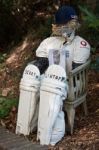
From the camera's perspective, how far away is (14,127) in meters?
6.43

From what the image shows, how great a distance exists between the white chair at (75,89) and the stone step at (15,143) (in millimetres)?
490

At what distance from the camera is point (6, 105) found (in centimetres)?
693

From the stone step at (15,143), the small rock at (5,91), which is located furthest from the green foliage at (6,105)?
the stone step at (15,143)

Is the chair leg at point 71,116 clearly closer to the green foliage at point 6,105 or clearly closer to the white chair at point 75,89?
the white chair at point 75,89

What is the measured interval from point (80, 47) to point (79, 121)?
3.09ft

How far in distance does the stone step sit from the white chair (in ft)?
1.61

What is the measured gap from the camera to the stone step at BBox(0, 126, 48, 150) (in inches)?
225

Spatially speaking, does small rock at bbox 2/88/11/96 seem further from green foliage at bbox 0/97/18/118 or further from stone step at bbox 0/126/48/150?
stone step at bbox 0/126/48/150

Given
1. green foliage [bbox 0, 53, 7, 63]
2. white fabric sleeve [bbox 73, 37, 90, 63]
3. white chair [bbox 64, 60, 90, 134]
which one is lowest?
green foliage [bbox 0, 53, 7, 63]

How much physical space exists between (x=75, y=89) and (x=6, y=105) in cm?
140

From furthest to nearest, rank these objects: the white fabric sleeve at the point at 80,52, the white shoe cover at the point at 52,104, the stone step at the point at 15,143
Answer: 1. the white fabric sleeve at the point at 80,52
2. the stone step at the point at 15,143
3. the white shoe cover at the point at 52,104

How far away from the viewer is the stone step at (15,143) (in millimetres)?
5703

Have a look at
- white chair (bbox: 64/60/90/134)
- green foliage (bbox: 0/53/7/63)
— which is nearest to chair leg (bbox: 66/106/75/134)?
white chair (bbox: 64/60/90/134)

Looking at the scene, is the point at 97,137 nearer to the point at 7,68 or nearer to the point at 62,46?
the point at 62,46
